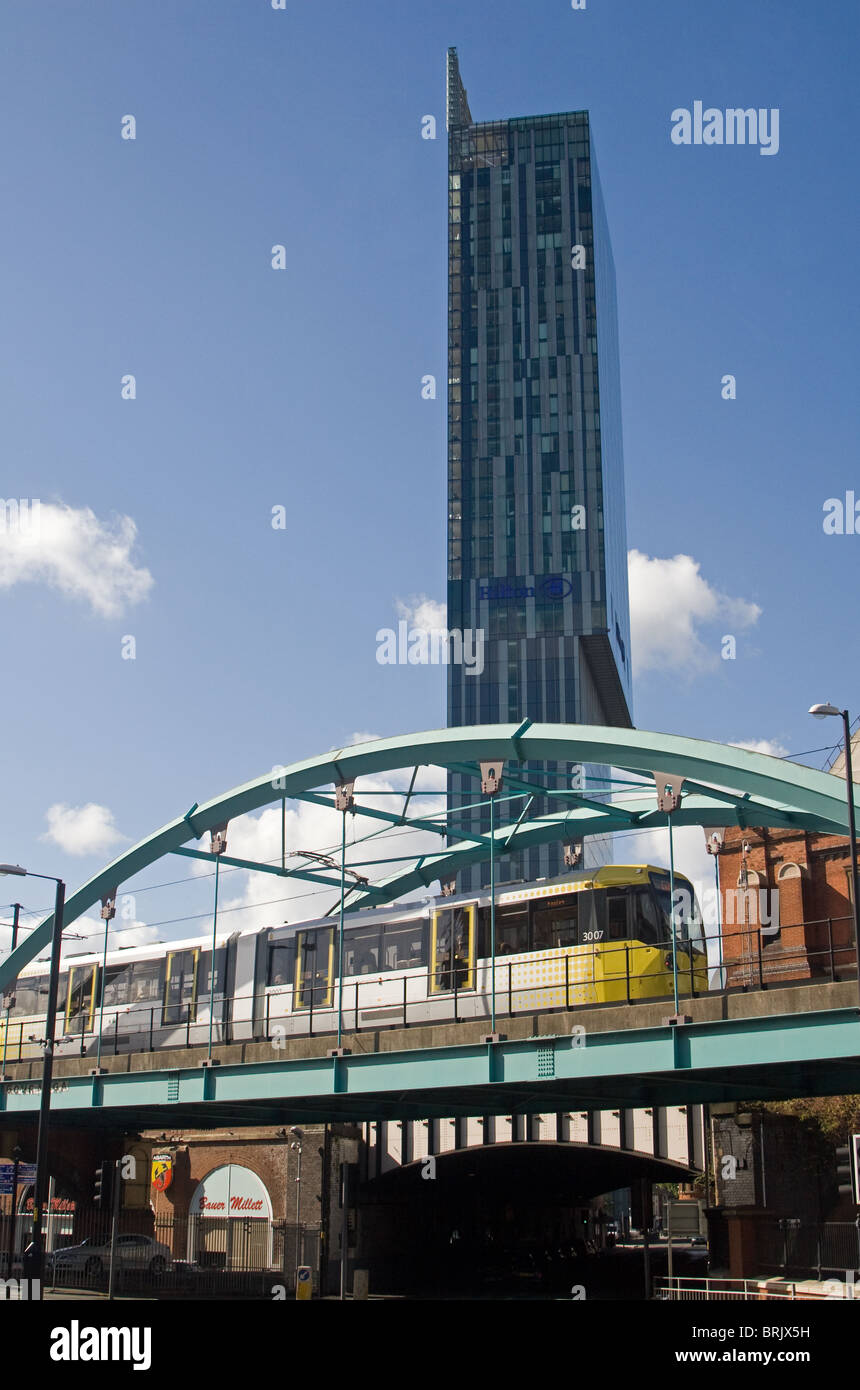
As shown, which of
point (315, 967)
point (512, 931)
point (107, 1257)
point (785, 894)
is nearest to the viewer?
point (512, 931)

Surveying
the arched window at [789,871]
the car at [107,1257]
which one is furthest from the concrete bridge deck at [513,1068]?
the arched window at [789,871]

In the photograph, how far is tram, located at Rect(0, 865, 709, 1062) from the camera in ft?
92.3

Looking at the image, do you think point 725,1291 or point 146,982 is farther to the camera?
point 146,982

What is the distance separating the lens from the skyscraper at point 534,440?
140625 millimetres

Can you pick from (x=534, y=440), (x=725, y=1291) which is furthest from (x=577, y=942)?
(x=534, y=440)

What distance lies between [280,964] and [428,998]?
18.9 ft

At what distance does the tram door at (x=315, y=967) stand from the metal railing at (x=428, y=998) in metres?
0.06

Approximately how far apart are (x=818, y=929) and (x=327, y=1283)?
1952 cm

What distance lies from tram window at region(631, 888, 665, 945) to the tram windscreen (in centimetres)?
29

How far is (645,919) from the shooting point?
93.6ft

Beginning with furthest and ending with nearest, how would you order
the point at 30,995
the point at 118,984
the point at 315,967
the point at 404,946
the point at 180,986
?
the point at 30,995
the point at 118,984
the point at 180,986
the point at 315,967
the point at 404,946

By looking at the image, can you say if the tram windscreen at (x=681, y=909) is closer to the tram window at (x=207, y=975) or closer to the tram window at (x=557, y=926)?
the tram window at (x=557, y=926)

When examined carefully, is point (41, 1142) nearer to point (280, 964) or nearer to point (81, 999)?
point (280, 964)
